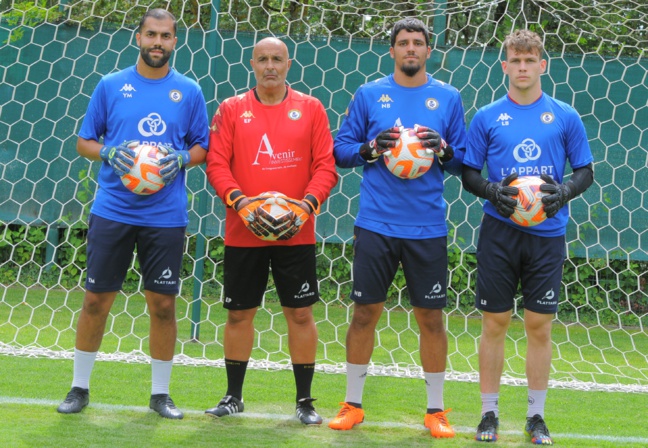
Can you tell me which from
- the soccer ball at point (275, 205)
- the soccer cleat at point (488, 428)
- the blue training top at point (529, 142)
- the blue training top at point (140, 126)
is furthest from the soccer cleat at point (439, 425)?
the blue training top at point (140, 126)

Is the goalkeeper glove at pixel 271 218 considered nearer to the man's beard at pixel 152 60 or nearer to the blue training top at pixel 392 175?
the blue training top at pixel 392 175

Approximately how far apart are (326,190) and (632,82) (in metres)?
3.71

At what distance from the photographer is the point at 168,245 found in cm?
442

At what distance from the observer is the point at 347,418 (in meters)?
4.40

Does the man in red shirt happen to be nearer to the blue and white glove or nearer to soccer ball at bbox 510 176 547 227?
the blue and white glove

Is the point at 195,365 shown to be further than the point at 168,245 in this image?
Yes

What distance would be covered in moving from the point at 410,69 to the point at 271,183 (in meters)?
0.89

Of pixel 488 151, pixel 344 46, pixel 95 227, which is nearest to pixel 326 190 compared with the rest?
pixel 488 151

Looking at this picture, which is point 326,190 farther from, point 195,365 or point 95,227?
point 195,365

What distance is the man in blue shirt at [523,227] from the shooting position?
168 inches

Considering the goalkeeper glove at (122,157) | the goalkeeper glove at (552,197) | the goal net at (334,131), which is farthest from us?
the goal net at (334,131)

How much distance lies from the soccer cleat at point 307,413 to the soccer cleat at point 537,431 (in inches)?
40.8

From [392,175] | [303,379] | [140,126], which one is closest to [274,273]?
[303,379]

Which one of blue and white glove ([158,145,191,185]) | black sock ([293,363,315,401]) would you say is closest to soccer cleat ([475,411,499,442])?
black sock ([293,363,315,401])
